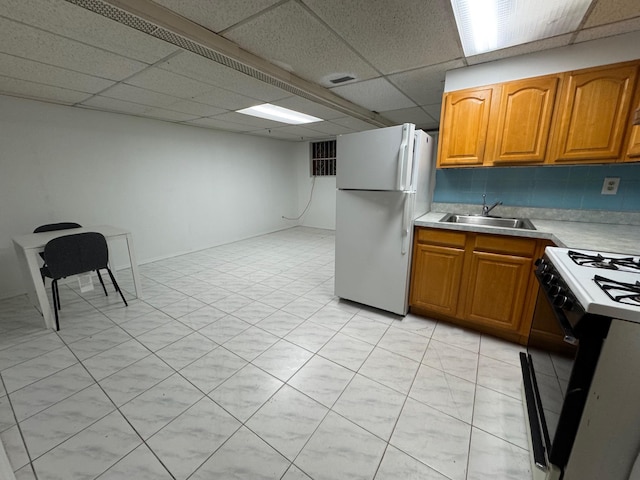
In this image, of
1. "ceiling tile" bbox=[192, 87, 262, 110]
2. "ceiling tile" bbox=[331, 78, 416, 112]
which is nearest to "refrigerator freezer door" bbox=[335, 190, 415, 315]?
"ceiling tile" bbox=[331, 78, 416, 112]

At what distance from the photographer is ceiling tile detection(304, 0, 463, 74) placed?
4.74ft

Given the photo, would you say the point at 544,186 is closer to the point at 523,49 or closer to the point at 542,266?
the point at 523,49

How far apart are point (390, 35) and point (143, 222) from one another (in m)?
4.06

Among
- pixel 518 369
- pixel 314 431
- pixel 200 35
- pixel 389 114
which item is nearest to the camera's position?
pixel 314 431

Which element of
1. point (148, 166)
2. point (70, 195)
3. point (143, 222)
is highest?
point (148, 166)

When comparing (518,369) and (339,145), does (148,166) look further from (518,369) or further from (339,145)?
(518,369)

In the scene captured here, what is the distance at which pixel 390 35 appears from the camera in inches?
68.1

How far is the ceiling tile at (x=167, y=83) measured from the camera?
226 cm

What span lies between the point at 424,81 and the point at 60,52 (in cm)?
292

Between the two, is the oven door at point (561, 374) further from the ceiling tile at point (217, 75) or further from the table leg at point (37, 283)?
the table leg at point (37, 283)

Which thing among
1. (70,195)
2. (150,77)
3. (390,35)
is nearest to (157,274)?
(70,195)

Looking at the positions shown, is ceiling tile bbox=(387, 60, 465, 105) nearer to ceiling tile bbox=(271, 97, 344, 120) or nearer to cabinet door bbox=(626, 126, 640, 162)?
ceiling tile bbox=(271, 97, 344, 120)

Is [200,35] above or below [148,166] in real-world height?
above

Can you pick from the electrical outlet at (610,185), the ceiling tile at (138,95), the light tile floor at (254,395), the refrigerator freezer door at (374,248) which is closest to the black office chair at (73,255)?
the light tile floor at (254,395)
